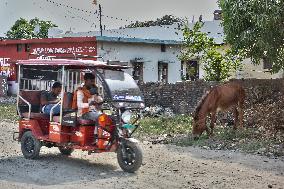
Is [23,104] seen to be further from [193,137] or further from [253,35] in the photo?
[253,35]

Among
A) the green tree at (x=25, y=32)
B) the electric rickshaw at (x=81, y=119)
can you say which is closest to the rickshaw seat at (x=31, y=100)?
the electric rickshaw at (x=81, y=119)

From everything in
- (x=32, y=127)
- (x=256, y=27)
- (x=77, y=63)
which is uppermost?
(x=256, y=27)

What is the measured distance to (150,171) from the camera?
9.73 metres

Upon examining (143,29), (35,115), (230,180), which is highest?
(143,29)

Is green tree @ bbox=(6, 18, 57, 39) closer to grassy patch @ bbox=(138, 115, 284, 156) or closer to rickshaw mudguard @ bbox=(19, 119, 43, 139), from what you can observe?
grassy patch @ bbox=(138, 115, 284, 156)

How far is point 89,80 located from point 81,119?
897 millimetres

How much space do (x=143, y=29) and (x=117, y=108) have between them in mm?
37270

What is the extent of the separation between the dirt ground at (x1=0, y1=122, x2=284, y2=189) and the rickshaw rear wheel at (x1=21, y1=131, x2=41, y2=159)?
178 mm

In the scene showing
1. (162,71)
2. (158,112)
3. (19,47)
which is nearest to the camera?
(158,112)

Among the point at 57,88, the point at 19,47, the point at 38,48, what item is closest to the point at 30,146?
the point at 57,88

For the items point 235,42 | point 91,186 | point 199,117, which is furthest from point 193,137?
point 91,186

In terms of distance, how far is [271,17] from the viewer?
14.4 meters

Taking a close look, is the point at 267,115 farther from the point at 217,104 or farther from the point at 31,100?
the point at 31,100

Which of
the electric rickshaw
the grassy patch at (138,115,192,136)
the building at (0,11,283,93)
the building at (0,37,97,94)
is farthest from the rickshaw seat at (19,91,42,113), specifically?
the building at (0,37,97,94)
